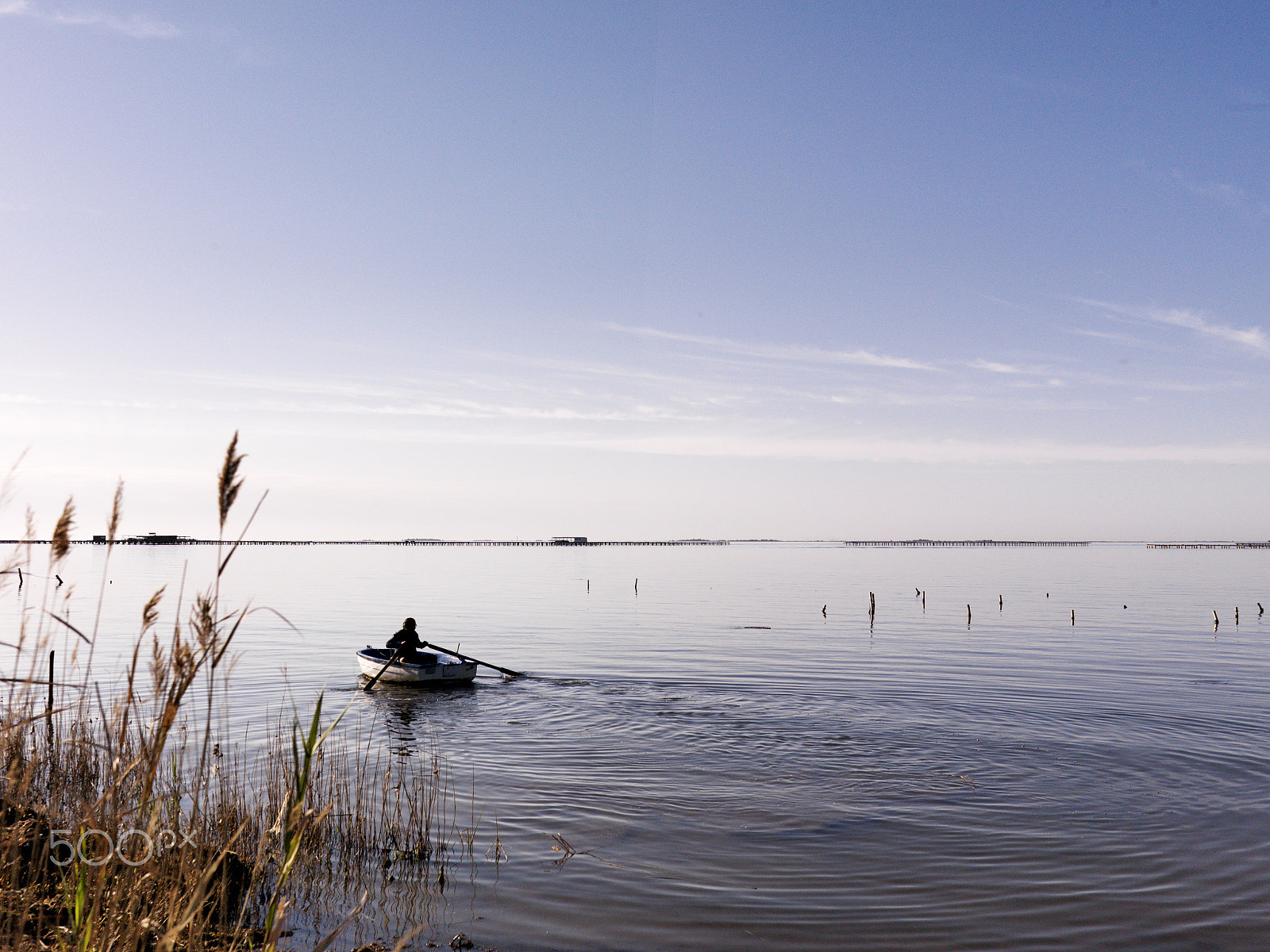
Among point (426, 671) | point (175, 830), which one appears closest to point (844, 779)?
point (175, 830)

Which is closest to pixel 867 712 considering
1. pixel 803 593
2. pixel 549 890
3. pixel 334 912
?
pixel 549 890

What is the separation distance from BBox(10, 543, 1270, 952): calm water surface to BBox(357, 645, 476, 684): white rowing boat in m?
0.57

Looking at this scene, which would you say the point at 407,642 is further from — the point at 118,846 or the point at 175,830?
the point at 118,846

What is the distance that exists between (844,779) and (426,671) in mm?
15921

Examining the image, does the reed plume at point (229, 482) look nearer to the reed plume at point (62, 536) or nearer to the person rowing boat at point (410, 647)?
the reed plume at point (62, 536)

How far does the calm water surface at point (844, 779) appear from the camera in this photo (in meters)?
10.1

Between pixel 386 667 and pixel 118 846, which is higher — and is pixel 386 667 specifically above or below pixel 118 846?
below

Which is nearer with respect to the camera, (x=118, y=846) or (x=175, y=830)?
(x=118, y=846)

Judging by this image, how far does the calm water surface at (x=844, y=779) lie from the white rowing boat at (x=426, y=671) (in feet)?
1.88

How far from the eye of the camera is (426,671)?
2828 centimetres

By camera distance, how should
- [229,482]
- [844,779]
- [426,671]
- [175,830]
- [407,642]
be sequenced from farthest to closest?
[407,642] → [426,671] → [844,779] → [175,830] → [229,482]

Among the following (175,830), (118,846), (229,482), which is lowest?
(175,830)

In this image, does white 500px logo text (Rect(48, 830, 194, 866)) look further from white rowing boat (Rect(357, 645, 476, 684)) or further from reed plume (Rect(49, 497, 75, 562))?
white rowing boat (Rect(357, 645, 476, 684))

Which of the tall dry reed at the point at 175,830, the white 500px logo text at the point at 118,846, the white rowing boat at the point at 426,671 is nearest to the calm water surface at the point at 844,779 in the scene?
the white rowing boat at the point at 426,671
